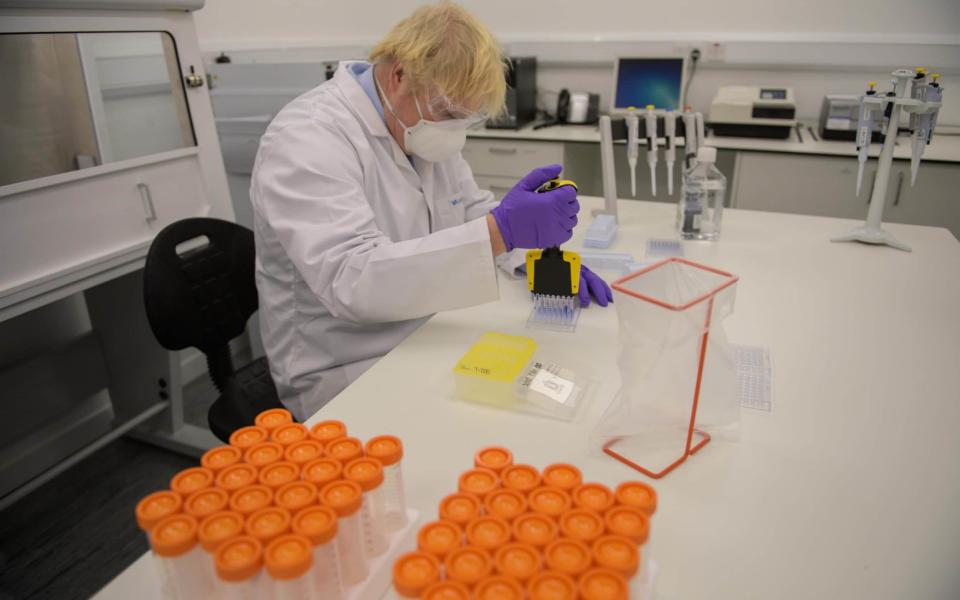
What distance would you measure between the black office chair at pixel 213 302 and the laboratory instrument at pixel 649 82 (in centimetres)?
218

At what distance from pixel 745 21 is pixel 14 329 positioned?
3262 mm

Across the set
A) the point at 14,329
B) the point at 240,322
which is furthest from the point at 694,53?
the point at 14,329

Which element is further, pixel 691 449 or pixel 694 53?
pixel 694 53

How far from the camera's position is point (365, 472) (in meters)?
0.60

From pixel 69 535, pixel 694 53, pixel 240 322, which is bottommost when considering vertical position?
pixel 69 535

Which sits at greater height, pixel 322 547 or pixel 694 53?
pixel 694 53

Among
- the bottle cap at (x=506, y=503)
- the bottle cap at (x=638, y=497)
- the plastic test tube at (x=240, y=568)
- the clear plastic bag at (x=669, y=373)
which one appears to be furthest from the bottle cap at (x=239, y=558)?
the clear plastic bag at (x=669, y=373)

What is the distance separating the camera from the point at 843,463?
2.68ft

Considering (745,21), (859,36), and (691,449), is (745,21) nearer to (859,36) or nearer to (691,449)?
(859,36)

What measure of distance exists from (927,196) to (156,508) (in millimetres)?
2893

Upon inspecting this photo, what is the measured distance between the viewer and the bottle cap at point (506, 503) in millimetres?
574

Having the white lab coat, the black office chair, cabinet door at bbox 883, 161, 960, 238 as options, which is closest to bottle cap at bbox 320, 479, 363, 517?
the white lab coat

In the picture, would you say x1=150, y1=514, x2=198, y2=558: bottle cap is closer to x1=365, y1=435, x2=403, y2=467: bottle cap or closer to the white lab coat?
x1=365, y1=435, x2=403, y2=467: bottle cap

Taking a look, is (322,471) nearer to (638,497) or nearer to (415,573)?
(415,573)
